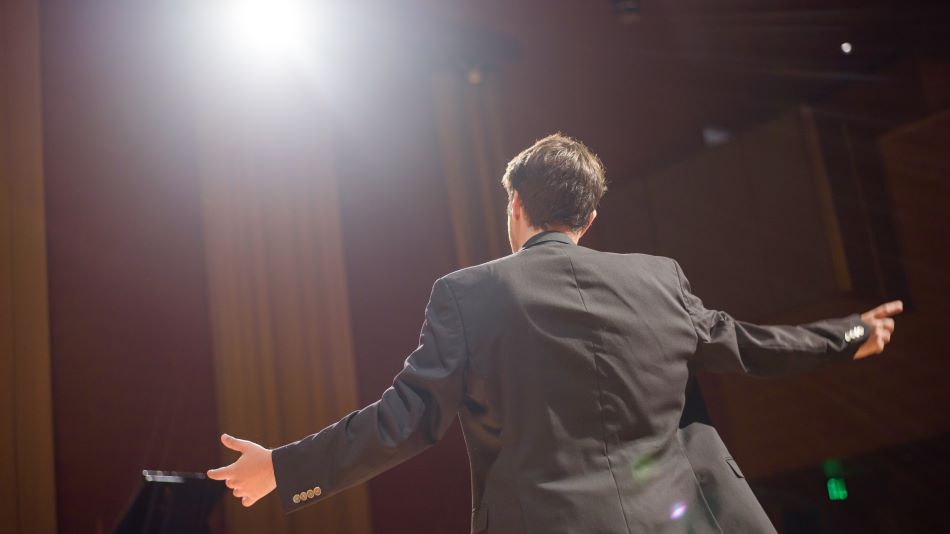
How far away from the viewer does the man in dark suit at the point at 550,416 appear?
135 cm

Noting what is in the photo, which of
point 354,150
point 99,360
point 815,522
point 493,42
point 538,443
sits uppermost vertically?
point 493,42

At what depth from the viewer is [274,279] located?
3.25 m

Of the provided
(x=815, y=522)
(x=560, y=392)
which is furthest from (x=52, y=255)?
(x=815, y=522)

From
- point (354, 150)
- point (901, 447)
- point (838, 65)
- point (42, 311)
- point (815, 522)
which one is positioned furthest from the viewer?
point (838, 65)

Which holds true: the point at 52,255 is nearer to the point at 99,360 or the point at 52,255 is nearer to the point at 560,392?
the point at 99,360

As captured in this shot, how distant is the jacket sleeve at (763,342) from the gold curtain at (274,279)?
77.0 inches

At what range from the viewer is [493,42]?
4.18 metres

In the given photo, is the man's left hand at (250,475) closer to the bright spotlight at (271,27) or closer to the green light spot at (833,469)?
the bright spotlight at (271,27)

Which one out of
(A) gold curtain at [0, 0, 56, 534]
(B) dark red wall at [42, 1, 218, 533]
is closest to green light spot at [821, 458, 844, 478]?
(B) dark red wall at [42, 1, 218, 533]

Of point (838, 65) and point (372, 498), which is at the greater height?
point (838, 65)

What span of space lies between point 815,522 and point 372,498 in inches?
66.4

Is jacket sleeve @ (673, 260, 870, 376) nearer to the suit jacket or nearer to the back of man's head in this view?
the suit jacket

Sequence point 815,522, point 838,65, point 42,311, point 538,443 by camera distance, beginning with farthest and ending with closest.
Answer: point 838,65, point 815,522, point 42,311, point 538,443

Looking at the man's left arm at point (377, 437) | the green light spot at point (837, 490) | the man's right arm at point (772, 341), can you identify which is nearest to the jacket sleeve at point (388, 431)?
the man's left arm at point (377, 437)
